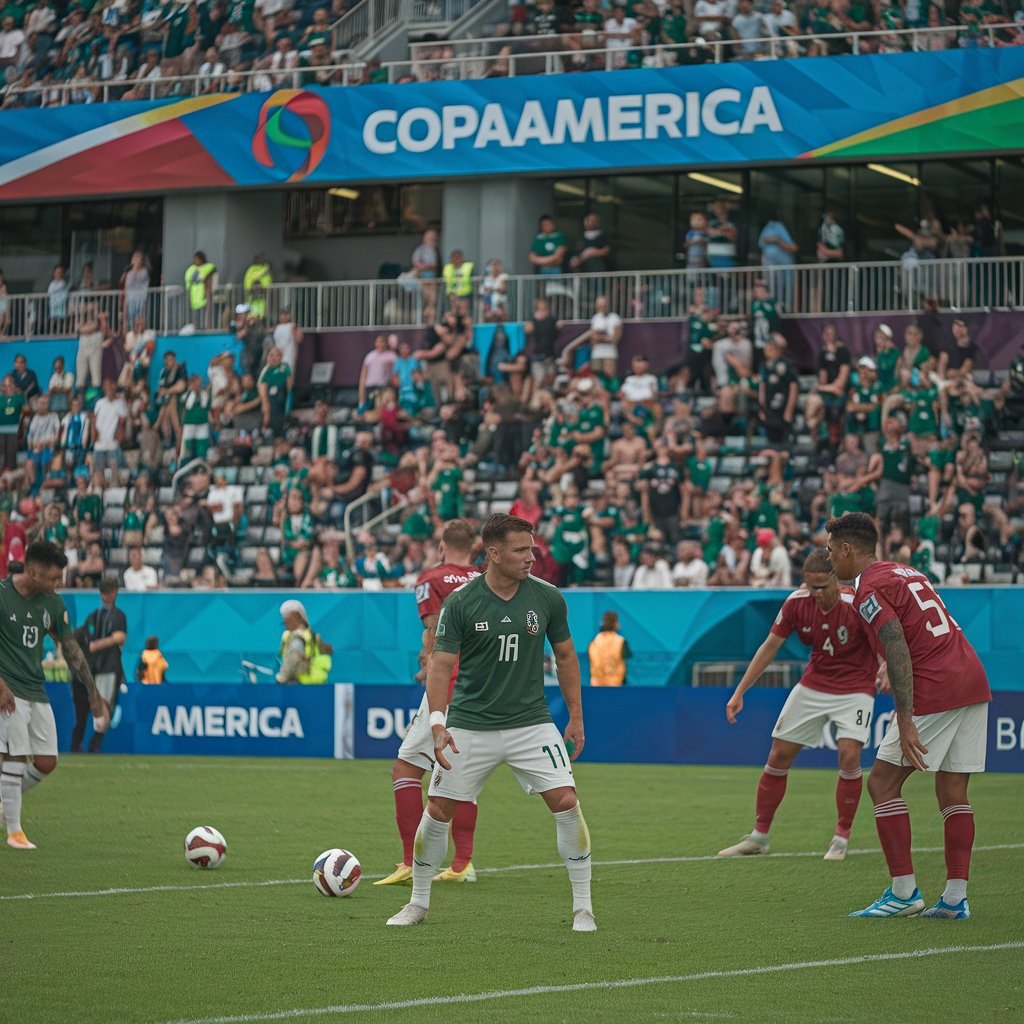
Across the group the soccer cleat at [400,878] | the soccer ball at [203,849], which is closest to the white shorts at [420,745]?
the soccer cleat at [400,878]

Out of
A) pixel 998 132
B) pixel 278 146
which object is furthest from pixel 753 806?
pixel 278 146

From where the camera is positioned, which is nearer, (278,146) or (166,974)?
(166,974)

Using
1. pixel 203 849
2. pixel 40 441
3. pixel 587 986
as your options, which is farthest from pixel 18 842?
pixel 40 441

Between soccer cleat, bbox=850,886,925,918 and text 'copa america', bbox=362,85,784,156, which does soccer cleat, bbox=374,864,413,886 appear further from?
text 'copa america', bbox=362,85,784,156

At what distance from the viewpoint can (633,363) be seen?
1136 inches

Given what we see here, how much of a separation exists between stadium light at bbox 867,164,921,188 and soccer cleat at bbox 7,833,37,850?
21961mm

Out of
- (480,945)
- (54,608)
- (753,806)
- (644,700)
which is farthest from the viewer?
(644,700)

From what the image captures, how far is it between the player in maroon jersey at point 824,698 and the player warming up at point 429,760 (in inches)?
94.3

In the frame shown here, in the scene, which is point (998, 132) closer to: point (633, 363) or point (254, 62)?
point (633, 363)

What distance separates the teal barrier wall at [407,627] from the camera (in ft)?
79.9

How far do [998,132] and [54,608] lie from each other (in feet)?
67.2

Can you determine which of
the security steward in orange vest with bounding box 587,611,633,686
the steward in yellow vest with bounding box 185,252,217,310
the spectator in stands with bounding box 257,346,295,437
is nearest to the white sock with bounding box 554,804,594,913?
the security steward in orange vest with bounding box 587,611,633,686

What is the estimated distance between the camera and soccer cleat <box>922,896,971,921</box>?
10.1 metres

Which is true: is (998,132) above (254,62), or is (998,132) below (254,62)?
below
